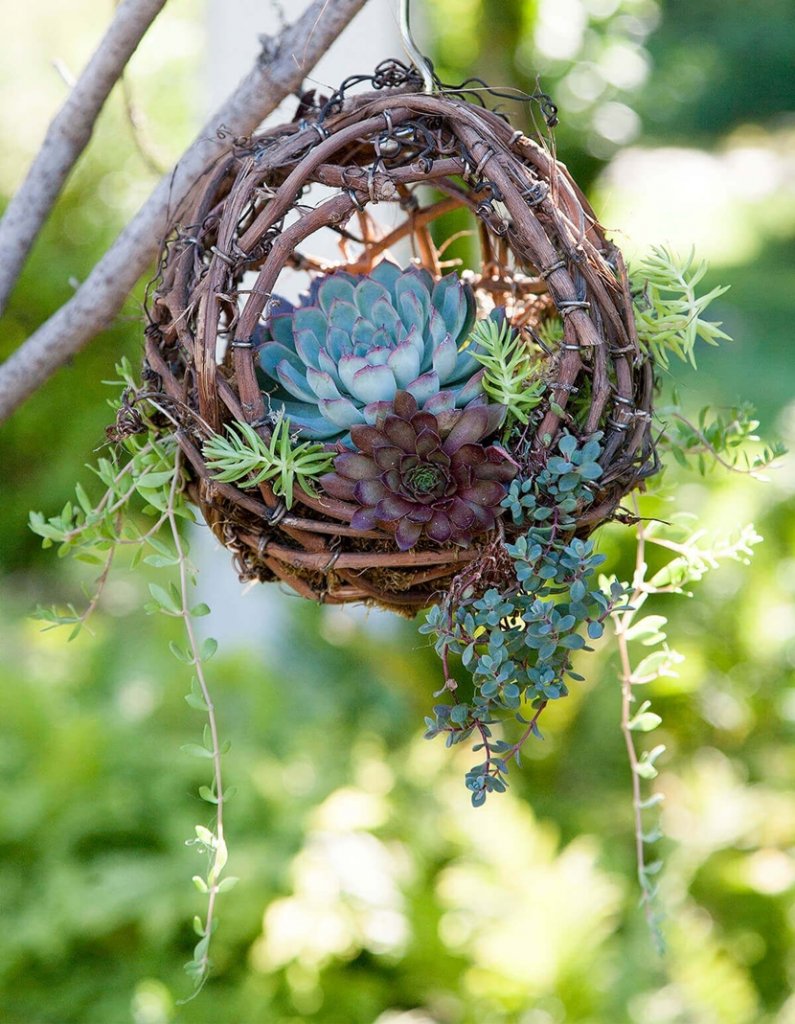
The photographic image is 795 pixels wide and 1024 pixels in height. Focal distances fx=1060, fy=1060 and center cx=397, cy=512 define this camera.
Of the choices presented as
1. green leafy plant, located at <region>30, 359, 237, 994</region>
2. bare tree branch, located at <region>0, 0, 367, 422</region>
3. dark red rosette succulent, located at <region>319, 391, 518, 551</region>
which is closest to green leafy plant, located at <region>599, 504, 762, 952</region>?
dark red rosette succulent, located at <region>319, 391, 518, 551</region>

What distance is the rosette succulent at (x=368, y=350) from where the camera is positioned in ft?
2.13

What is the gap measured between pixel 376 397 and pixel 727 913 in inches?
77.0

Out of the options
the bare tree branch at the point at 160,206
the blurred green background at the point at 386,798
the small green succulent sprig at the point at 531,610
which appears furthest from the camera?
the blurred green background at the point at 386,798

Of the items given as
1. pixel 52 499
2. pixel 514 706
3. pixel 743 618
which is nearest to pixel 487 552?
pixel 514 706

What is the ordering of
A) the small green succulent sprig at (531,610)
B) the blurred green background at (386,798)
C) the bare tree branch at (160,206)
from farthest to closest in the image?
the blurred green background at (386,798)
the bare tree branch at (160,206)
the small green succulent sprig at (531,610)

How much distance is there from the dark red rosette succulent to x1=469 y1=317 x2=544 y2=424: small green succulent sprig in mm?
17

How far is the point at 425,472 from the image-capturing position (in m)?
0.62

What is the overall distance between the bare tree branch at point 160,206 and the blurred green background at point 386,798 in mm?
249

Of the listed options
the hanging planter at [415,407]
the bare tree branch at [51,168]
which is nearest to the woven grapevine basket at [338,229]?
the hanging planter at [415,407]

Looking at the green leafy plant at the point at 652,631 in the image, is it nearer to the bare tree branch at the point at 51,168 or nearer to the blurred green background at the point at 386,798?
the blurred green background at the point at 386,798

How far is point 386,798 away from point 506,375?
1728 mm

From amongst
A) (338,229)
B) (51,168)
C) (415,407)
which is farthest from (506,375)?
(51,168)

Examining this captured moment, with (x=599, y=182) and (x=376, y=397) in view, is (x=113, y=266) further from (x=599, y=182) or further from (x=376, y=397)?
(x=599, y=182)

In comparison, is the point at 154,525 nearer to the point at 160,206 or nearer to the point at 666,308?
the point at 160,206
